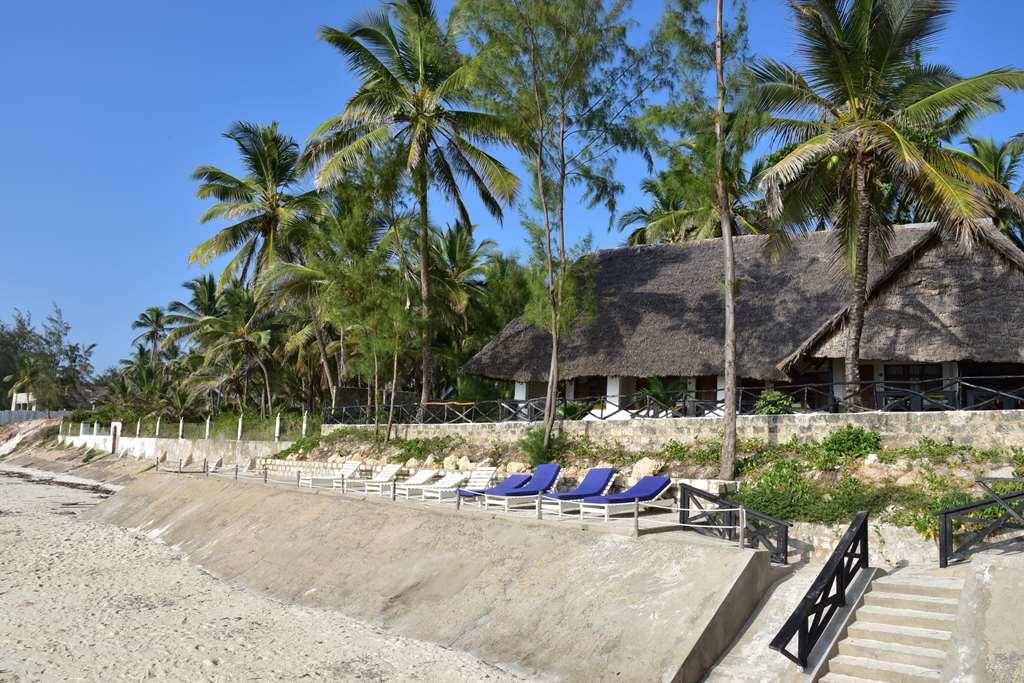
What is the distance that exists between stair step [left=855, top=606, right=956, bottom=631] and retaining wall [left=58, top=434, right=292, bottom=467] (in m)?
21.5

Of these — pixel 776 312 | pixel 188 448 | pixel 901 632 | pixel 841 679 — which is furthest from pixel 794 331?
pixel 188 448

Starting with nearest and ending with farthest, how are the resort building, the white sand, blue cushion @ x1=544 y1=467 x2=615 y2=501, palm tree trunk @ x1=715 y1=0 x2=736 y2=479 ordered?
1. the white sand
2. blue cushion @ x1=544 y1=467 x2=615 y2=501
3. palm tree trunk @ x1=715 y1=0 x2=736 y2=479
4. the resort building

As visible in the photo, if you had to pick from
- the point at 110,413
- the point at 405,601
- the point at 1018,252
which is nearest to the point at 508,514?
the point at 405,601

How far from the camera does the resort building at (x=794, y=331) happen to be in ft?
51.8

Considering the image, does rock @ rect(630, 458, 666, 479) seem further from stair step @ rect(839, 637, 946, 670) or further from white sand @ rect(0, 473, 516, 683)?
stair step @ rect(839, 637, 946, 670)

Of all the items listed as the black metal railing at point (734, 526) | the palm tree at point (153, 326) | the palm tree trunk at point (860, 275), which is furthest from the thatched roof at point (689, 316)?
the palm tree at point (153, 326)

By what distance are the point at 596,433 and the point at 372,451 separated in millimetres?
7834

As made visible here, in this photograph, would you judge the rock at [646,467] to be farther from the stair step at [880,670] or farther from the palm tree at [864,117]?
the stair step at [880,670]

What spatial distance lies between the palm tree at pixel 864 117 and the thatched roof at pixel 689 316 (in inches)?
118

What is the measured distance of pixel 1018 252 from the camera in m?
16.5

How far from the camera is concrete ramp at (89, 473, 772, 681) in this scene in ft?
27.1

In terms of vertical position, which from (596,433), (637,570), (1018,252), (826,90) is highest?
(826,90)

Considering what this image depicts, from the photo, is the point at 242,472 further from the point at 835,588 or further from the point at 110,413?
the point at 110,413

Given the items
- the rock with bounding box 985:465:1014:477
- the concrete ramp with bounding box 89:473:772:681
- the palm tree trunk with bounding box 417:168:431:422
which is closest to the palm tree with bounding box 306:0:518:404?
the palm tree trunk with bounding box 417:168:431:422
